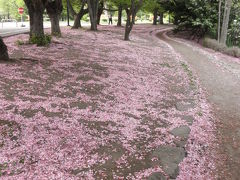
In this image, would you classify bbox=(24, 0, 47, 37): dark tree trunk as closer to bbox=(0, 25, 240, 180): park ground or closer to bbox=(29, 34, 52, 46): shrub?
bbox=(29, 34, 52, 46): shrub

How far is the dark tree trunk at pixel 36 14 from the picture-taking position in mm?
17375

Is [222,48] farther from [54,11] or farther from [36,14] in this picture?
[36,14]

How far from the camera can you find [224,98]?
11.9 m

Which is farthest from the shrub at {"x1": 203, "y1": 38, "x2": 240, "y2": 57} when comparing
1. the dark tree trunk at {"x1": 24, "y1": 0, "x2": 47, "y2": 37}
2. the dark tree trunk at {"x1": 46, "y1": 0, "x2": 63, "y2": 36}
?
the dark tree trunk at {"x1": 24, "y1": 0, "x2": 47, "y2": 37}

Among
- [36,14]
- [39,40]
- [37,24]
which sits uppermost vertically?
[36,14]

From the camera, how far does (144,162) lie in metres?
6.06

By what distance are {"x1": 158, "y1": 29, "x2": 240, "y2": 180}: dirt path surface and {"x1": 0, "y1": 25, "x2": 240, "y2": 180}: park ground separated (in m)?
0.04

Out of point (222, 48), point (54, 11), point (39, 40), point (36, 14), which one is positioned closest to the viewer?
point (36, 14)

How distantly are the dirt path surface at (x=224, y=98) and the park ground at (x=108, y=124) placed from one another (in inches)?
1.7

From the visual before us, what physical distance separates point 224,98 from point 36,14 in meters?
12.7

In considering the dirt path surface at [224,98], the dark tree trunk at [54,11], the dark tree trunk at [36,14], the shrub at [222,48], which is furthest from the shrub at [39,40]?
the shrub at [222,48]

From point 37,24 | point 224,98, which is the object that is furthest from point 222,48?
point 37,24

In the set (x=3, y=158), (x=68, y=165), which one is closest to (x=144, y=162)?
(x=68, y=165)

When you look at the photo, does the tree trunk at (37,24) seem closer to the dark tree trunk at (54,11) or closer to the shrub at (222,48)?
the dark tree trunk at (54,11)
